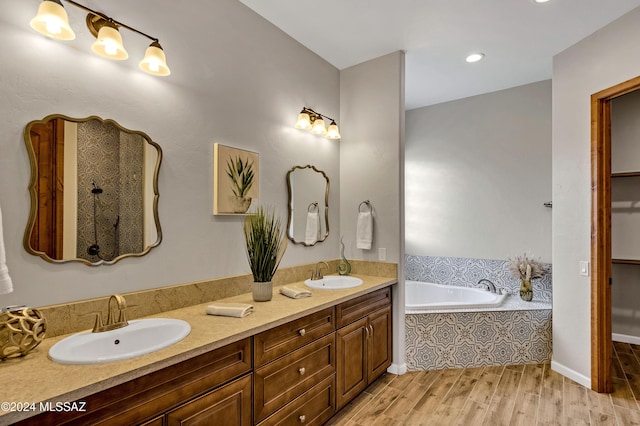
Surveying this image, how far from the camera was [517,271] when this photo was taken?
3.59m

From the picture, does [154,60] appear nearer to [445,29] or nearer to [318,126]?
[318,126]

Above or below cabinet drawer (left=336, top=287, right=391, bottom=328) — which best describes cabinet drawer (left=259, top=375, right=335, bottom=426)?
below

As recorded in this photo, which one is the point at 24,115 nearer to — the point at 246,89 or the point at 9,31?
the point at 9,31

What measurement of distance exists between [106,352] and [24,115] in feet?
3.53

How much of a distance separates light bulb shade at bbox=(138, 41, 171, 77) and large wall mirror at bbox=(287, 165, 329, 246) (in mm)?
1255

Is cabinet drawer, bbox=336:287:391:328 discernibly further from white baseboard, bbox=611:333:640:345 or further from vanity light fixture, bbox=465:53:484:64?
white baseboard, bbox=611:333:640:345

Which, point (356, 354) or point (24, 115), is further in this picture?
point (356, 354)

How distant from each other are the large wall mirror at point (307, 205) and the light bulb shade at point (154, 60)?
125cm

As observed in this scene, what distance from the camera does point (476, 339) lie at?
313 centimetres

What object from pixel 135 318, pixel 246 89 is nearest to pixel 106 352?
pixel 135 318

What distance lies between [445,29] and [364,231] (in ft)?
5.90

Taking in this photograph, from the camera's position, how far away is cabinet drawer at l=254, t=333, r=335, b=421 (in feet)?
5.52

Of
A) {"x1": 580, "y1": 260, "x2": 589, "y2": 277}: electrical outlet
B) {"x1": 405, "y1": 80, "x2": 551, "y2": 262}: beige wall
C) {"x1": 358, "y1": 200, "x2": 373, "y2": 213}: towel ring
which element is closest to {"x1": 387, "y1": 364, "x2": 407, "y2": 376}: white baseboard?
{"x1": 358, "y1": 200, "x2": 373, "y2": 213}: towel ring

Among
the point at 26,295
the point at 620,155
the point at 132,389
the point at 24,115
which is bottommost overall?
the point at 132,389
